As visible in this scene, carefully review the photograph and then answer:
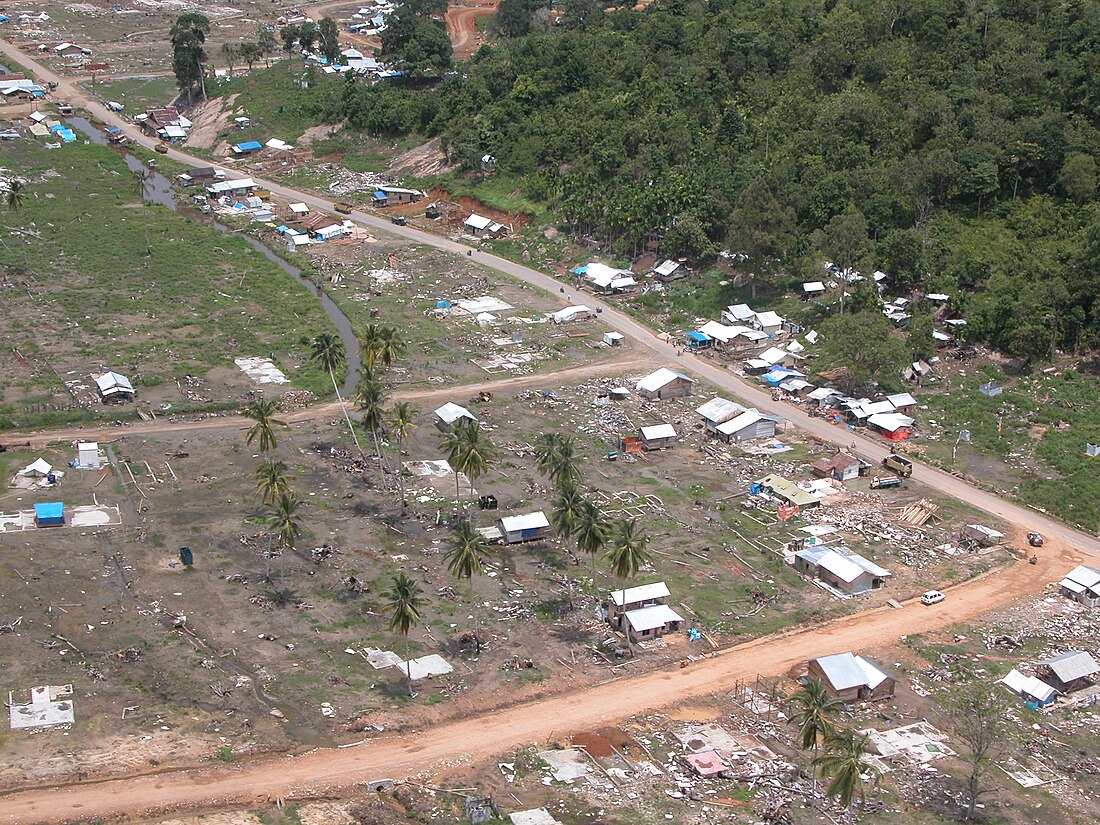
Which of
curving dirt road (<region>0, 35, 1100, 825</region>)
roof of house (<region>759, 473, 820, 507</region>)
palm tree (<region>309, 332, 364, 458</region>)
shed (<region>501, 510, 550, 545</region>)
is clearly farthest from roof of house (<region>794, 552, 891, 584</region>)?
palm tree (<region>309, 332, 364, 458</region>)

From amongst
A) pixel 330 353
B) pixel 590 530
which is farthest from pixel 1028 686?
pixel 330 353

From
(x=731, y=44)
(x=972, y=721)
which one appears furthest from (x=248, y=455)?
(x=731, y=44)

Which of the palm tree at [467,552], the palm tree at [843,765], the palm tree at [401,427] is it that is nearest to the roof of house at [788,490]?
the palm tree at [401,427]

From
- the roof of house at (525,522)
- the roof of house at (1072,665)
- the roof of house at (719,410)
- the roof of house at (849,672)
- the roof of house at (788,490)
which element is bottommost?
the roof of house at (1072,665)

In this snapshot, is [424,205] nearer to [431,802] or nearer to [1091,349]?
[1091,349]

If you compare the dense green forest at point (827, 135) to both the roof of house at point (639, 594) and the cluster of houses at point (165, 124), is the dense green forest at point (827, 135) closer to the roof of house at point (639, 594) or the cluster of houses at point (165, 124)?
the cluster of houses at point (165, 124)

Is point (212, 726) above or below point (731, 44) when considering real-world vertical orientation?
below
